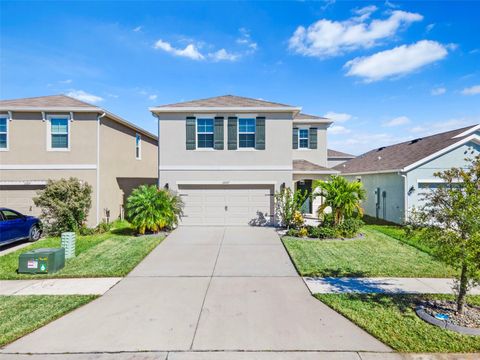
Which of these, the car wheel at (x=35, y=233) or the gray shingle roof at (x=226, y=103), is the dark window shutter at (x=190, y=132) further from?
the car wheel at (x=35, y=233)

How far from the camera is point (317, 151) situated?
60.3ft

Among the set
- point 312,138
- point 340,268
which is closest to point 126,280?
→ point 340,268

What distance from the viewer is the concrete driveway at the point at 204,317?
4.32m

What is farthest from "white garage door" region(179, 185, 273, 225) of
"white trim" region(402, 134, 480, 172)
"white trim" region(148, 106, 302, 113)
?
"white trim" region(402, 134, 480, 172)

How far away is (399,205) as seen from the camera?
1431 cm

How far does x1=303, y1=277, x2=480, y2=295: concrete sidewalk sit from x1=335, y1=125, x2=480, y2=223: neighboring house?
6282 mm

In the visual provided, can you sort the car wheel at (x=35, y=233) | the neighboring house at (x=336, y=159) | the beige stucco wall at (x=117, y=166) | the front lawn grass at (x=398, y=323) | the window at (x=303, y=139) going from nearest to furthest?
1. the front lawn grass at (x=398, y=323)
2. the car wheel at (x=35, y=233)
3. the beige stucco wall at (x=117, y=166)
4. the window at (x=303, y=139)
5. the neighboring house at (x=336, y=159)

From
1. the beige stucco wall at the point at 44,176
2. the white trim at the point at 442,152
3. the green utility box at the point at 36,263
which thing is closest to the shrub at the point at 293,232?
the white trim at the point at 442,152

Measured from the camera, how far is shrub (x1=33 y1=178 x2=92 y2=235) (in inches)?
458

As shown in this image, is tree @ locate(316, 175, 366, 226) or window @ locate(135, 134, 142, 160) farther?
window @ locate(135, 134, 142, 160)

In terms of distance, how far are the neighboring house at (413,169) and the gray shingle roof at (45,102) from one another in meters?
15.9

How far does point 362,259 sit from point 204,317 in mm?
5759

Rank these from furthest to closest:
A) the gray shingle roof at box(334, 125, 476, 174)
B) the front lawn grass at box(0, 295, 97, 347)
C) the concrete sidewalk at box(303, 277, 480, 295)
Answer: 1. the gray shingle roof at box(334, 125, 476, 174)
2. the concrete sidewalk at box(303, 277, 480, 295)
3. the front lawn grass at box(0, 295, 97, 347)

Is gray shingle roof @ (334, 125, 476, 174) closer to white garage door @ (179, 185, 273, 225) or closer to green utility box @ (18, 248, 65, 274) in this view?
white garage door @ (179, 185, 273, 225)
